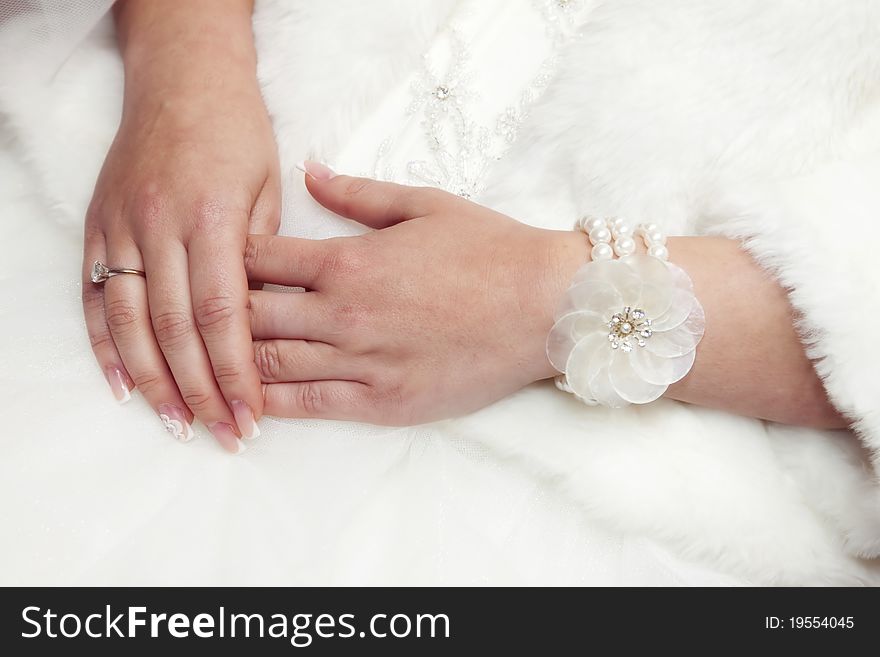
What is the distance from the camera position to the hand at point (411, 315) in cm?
77

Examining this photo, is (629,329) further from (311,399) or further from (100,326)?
(100,326)

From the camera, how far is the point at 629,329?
764 millimetres

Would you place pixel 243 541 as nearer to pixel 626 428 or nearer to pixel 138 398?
pixel 138 398

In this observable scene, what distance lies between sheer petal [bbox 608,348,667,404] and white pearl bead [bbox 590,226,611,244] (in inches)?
5.1

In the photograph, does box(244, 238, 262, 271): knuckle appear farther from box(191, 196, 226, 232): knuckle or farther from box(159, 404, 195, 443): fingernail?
box(159, 404, 195, 443): fingernail

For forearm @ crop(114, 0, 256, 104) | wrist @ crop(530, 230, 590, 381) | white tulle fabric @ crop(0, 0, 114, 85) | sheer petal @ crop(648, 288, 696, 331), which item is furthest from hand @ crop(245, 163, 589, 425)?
white tulle fabric @ crop(0, 0, 114, 85)

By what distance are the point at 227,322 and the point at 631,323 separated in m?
0.43

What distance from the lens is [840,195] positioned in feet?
2.39

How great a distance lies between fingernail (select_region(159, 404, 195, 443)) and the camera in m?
0.79

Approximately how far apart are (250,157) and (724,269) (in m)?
0.55

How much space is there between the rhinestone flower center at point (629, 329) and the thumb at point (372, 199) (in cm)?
25

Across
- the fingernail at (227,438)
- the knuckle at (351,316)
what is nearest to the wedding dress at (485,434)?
the fingernail at (227,438)

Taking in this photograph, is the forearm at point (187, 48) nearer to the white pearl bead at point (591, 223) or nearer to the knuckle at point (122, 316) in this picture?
the knuckle at point (122, 316)
